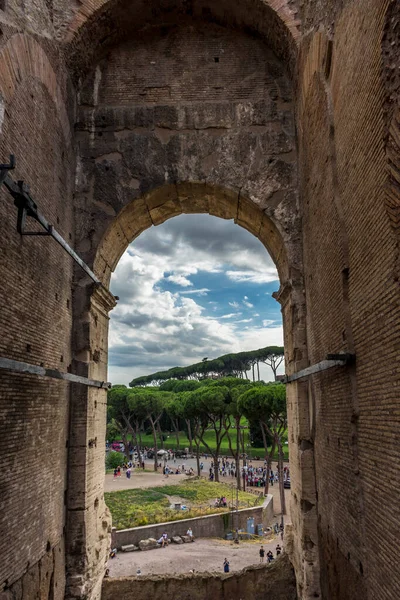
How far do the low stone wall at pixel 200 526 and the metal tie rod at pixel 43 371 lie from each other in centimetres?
918

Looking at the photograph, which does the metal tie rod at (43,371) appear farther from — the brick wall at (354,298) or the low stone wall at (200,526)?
the low stone wall at (200,526)

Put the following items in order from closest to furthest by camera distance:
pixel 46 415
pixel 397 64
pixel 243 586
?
pixel 397 64 < pixel 46 415 < pixel 243 586

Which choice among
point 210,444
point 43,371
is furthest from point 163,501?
point 210,444

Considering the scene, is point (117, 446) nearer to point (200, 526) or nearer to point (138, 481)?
point (138, 481)

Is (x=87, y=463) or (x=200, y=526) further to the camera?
(x=200, y=526)

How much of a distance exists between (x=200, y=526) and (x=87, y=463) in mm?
11306

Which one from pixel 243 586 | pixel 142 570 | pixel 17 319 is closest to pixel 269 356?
pixel 142 570

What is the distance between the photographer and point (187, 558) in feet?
44.5

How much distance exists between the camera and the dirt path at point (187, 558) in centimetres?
1270

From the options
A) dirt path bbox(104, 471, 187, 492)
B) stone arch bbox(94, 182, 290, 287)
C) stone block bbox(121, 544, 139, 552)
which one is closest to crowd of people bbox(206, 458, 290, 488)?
dirt path bbox(104, 471, 187, 492)

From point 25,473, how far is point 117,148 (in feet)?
16.3

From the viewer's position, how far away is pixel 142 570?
12.6 meters

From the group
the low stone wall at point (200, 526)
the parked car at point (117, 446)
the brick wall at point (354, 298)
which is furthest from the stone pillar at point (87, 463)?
the parked car at point (117, 446)

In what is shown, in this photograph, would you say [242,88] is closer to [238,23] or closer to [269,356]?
[238,23]
